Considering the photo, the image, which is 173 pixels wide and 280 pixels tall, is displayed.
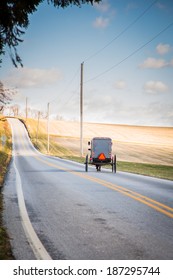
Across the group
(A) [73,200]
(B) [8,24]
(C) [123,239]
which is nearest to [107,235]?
(C) [123,239]

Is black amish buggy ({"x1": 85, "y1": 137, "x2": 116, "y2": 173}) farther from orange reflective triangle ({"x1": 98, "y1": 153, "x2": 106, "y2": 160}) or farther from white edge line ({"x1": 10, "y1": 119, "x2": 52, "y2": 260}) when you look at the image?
white edge line ({"x1": 10, "y1": 119, "x2": 52, "y2": 260})

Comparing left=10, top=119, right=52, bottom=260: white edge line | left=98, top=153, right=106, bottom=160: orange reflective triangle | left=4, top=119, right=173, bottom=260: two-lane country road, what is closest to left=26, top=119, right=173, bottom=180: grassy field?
left=98, top=153, right=106, bottom=160: orange reflective triangle

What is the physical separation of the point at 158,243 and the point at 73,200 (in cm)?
404

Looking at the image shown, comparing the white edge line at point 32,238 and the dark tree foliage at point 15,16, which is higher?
the dark tree foliage at point 15,16

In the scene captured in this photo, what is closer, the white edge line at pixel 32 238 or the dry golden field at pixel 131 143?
the white edge line at pixel 32 238

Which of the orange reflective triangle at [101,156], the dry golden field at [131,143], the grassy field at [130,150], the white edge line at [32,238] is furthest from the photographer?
the dry golden field at [131,143]

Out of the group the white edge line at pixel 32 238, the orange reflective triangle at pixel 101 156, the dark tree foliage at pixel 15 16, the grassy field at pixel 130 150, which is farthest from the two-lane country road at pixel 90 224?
the orange reflective triangle at pixel 101 156

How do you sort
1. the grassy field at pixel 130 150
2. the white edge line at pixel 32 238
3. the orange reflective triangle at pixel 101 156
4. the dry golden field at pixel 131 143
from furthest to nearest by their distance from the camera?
the dry golden field at pixel 131 143 < the grassy field at pixel 130 150 < the orange reflective triangle at pixel 101 156 < the white edge line at pixel 32 238

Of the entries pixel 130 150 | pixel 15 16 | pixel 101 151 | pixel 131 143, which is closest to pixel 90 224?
pixel 15 16

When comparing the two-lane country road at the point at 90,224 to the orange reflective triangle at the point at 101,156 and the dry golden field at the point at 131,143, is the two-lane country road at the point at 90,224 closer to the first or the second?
the orange reflective triangle at the point at 101,156

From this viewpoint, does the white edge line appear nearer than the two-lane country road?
Yes

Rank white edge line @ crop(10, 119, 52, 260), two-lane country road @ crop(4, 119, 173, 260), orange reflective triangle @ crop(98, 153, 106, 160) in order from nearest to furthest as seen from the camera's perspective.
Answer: white edge line @ crop(10, 119, 52, 260) → two-lane country road @ crop(4, 119, 173, 260) → orange reflective triangle @ crop(98, 153, 106, 160)

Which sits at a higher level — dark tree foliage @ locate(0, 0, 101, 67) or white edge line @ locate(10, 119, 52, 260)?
dark tree foliage @ locate(0, 0, 101, 67)

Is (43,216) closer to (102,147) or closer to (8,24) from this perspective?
(8,24)
